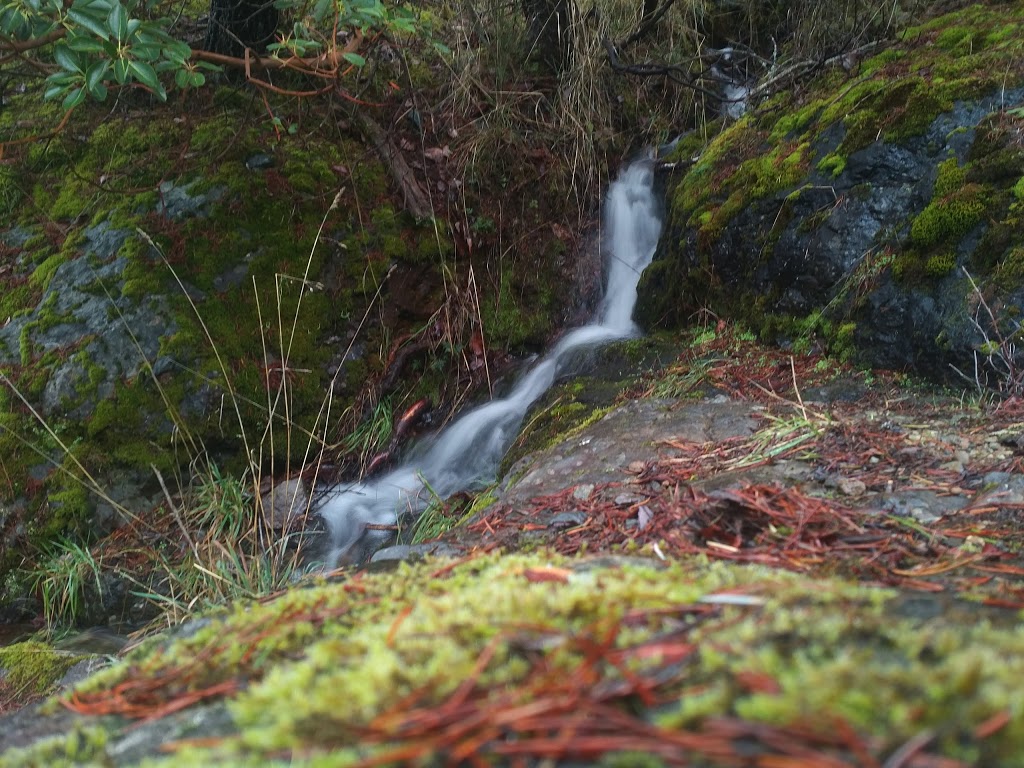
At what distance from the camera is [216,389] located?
421 cm

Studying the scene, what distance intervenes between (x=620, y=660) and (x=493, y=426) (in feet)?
12.0

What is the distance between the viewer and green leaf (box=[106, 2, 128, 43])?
7.86ft

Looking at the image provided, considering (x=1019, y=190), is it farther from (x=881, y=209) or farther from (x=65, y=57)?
(x=65, y=57)

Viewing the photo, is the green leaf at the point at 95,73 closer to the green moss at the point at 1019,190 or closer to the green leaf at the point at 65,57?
the green leaf at the point at 65,57

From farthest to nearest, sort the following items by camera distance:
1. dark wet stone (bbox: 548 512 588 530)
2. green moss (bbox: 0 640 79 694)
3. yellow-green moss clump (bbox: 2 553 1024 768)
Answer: green moss (bbox: 0 640 79 694), dark wet stone (bbox: 548 512 588 530), yellow-green moss clump (bbox: 2 553 1024 768)

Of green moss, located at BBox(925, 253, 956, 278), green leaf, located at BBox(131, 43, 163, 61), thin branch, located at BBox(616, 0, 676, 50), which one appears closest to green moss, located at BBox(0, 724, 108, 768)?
green leaf, located at BBox(131, 43, 163, 61)

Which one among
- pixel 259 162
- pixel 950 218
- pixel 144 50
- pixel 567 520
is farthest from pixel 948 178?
pixel 259 162

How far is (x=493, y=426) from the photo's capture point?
4441mm

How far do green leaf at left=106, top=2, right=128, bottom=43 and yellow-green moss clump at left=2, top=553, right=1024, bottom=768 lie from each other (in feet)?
7.59

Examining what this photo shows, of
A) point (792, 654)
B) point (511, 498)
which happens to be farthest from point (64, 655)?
point (792, 654)

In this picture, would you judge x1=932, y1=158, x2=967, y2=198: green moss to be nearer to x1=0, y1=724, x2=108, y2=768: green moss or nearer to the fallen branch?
the fallen branch

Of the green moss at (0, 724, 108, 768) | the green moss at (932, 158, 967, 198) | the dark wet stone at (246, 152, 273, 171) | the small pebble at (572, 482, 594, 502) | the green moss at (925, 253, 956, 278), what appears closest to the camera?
the green moss at (0, 724, 108, 768)

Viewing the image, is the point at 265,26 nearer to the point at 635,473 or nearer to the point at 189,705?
the point at 635,473

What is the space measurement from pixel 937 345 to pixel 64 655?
4.40 meters
